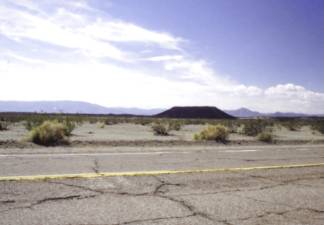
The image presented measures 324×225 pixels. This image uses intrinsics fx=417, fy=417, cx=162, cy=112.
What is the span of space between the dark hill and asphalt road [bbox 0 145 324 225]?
121 m

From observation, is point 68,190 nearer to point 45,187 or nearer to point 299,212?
point 45,187

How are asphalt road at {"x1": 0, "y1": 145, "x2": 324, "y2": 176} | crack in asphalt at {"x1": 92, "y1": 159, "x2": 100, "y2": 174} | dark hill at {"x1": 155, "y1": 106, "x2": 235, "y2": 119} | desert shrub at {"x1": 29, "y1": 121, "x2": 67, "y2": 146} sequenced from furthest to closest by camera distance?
dark hill at {"x1": 155, "y1": 106, "x2": 235, "y2": 119}
desert shrub at {"x1": 29, "y1": 121, "x2": 67, "y2": 146}
asphalt road at {"x1": 0, "y1": 145, "x2": 324, "y2": 176}
crack in asphalt at {"x1": 92, "y1": 159, "x2": 100, "y2": 174}

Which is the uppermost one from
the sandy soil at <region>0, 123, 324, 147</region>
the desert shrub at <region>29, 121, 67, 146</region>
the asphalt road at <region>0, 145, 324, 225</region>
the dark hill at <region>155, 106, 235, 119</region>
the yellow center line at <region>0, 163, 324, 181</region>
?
the dark hill at <region>155, 106, 235, 119</region>

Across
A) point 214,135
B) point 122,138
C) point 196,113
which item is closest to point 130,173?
point 122,138

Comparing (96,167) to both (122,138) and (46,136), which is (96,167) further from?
(122,138)

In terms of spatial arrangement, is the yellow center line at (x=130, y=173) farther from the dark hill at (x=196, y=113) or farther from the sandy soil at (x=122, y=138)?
the dark hill at (x=196, y=113)

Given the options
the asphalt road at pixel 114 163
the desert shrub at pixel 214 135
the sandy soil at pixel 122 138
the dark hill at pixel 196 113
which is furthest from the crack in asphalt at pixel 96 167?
the dark hill at pixel 196 113

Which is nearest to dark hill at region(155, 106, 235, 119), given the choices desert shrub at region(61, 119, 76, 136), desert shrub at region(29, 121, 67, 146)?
desert shrub at region(61, 119, 76, 136)

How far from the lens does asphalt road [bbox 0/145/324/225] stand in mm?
5375

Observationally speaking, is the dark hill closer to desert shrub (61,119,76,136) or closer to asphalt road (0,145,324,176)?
desert shrub (61,119,76,136)

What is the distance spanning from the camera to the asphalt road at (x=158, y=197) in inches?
212

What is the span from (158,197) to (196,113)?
418 feet

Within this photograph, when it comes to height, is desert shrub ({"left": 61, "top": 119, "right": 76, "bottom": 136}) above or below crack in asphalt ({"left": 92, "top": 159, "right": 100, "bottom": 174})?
above

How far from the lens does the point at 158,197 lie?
21.3 ft
